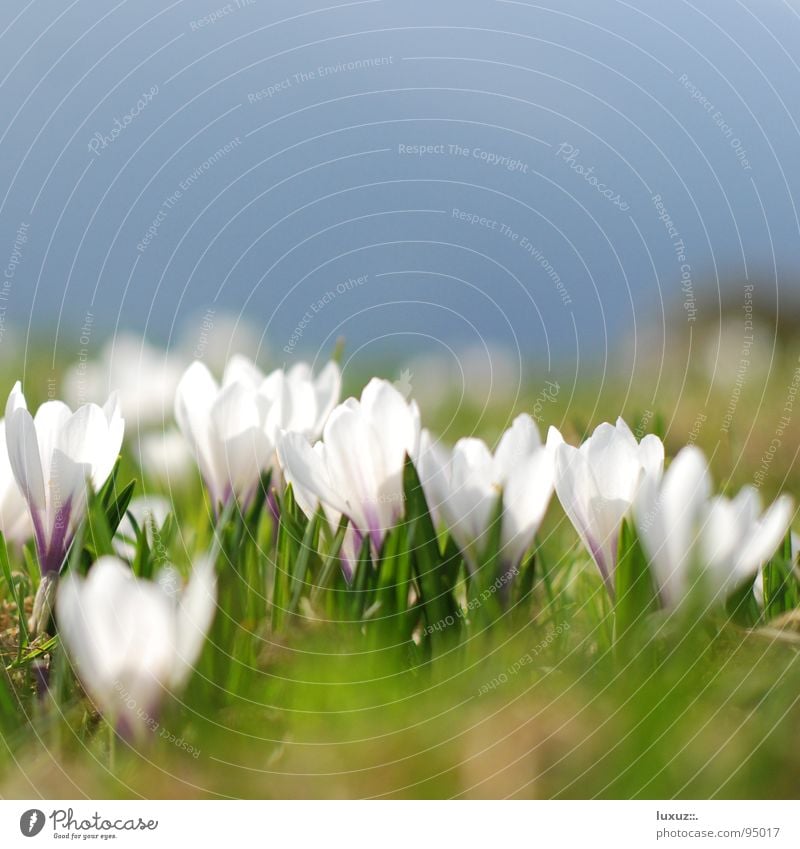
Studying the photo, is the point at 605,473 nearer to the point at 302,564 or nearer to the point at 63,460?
the point at 302,564

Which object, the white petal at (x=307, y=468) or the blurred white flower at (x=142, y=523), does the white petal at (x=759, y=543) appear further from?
the blurred white flower at (x=142, y=523)

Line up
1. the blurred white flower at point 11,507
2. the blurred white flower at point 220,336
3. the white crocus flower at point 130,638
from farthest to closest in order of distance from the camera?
the blurred white flower at point 220,336 < the blurred white flower at point 11,507 < the white crocus flower at point 130,638
